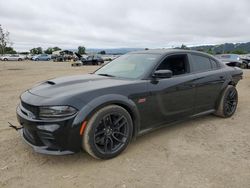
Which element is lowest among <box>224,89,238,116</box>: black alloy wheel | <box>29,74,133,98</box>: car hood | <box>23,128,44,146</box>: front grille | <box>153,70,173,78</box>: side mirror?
<box>23,128,44,146</box>: front grille

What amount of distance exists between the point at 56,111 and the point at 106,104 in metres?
0.64

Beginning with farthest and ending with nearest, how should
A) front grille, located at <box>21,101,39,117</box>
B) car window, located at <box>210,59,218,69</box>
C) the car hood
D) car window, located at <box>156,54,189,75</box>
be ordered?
car window, located at <box>210,59,218,69</box> < car window, located at <box>156,54,189,75</box> < the car hood < front grille, located at <box>21,101,39,117</box>

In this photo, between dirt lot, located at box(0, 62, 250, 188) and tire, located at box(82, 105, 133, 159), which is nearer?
dirt lot, located at box(0, 62, 250, 188)

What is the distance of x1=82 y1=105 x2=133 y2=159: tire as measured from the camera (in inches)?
126

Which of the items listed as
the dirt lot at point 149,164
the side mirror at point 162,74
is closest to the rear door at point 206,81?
the dirt lot at point 149,164

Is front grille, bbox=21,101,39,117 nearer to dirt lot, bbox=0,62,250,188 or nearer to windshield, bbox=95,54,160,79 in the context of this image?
dirt lot, bbox=0,62,250,188

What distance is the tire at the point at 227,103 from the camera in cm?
521

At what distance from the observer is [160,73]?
3.80m

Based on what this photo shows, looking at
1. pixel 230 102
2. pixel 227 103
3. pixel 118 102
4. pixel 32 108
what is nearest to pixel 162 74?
pixel 118 102

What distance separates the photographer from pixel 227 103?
5.37 meters

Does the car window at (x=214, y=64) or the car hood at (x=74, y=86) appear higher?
the car window at (x=214, y=64)

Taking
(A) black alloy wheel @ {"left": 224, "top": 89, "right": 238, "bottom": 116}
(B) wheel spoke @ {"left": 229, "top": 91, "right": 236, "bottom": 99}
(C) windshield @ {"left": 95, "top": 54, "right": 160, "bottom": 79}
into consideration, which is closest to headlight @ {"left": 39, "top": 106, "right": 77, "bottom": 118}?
(C) windshield @ {"left": 95, "top": 54, "right": 160, "bottom": 79}

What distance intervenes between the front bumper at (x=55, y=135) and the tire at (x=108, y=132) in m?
0.14

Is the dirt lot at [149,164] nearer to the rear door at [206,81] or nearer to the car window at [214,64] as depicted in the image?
the rear door at [206,81]
